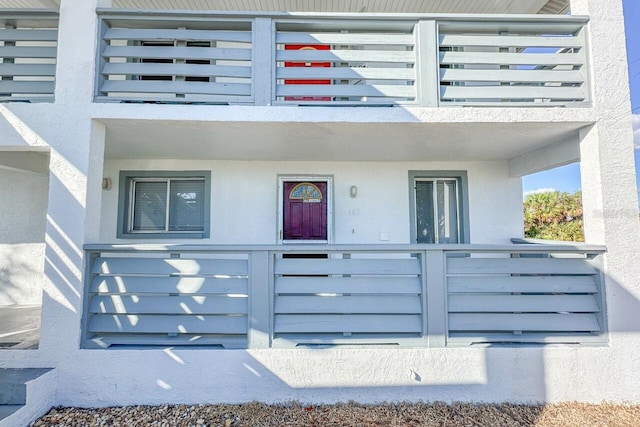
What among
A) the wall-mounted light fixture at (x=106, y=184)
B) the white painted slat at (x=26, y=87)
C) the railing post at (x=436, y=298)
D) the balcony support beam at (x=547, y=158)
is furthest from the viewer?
the wall-mounted light fixture at (x=106, y=184)

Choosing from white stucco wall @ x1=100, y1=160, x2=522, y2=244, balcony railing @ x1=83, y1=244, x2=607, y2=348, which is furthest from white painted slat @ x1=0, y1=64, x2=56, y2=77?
balcony railing @ x1=83, y1=244, x2=607, y2=348

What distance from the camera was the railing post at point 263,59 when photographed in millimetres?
3900

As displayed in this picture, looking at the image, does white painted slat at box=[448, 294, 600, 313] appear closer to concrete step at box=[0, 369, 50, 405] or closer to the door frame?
the door frame

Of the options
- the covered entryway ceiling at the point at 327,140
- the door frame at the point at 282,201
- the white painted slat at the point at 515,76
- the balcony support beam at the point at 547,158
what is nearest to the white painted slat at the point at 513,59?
the white painted slat at the point at 515,76

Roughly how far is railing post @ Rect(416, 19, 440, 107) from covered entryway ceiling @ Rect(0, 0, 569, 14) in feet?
8.40

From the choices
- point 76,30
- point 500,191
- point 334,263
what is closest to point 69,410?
point 334,263

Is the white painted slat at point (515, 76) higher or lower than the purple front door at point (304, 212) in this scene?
higher

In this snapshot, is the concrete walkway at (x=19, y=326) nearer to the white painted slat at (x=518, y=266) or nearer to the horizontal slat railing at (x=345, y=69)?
the horizontal slat railing at (x=345, y=69)

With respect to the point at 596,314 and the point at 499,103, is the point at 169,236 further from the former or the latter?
the point at 596,314

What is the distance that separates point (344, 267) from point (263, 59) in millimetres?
2715

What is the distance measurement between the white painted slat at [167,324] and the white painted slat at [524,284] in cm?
254

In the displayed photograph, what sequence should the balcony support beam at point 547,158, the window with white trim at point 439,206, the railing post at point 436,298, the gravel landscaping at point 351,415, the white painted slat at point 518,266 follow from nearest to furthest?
1. the gravel landscaping at point 351,415
2. the railing post at point 436,298
3. the white painted slat at point 518,266
4. the balcony support beam at point 547,158
5. the window with white trim at point 439,206

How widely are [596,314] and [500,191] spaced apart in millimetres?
2650

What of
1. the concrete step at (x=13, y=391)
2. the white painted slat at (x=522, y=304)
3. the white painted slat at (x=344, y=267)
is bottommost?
the concrete step at (x=13, y=391)
